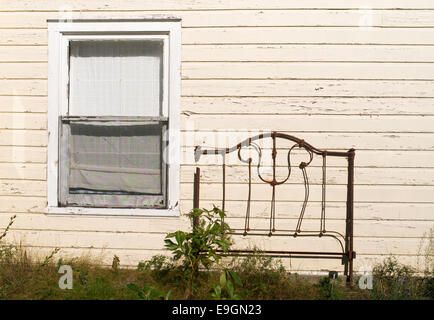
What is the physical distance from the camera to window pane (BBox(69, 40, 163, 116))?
4.28 metres

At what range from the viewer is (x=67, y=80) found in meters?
4.28

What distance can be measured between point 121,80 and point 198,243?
1.84 meters

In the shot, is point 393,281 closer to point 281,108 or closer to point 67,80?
point 281,108

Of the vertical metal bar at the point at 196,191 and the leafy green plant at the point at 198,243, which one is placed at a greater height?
the vertical metal bar at the point at 196,191

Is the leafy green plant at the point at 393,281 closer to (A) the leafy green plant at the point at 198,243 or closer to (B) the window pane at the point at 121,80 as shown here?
(A) the leafy green plant at the point at 198,243

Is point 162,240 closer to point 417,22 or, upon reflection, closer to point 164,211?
point 164,211

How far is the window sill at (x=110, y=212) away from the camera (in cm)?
420

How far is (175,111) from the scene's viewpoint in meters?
4.18

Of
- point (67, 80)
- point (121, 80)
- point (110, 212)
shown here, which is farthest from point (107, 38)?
point (110, 212)

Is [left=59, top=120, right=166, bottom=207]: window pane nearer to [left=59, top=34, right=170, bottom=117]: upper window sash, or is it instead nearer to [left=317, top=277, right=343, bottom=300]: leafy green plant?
[left=59, top=34, right=170, bottom=117]: upper window sash

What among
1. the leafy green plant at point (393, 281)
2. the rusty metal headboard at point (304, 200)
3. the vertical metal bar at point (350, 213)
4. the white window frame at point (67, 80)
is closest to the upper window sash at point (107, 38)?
the white window frame at point (67, 80)

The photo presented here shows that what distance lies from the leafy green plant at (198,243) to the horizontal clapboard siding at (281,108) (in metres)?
0.32

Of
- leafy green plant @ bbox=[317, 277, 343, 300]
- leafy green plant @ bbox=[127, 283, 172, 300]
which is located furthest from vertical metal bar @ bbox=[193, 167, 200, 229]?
leafy green plant @ bbox=[317, 277, 343, 300]

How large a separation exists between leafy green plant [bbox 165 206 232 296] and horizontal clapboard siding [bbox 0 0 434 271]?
322mm
